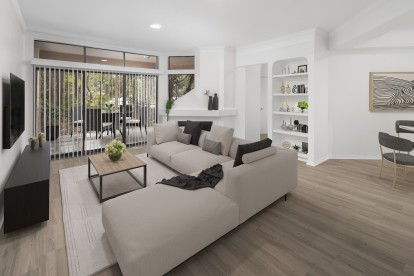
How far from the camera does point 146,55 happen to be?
635 cm

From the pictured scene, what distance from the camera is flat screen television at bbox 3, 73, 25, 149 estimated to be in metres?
2.58

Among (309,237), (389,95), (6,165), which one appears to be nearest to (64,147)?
(6,165)

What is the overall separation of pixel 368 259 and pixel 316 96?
3.42 meters

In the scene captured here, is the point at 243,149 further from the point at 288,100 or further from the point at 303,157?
the point at 288,100

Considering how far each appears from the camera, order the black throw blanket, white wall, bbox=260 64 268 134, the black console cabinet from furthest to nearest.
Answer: white wall, bbox=260 64 268 134 → the black throw blanket → the black console cabinet

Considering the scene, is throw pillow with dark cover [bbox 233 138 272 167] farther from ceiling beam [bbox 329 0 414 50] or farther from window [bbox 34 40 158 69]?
window [bbox 34 40 158 69]

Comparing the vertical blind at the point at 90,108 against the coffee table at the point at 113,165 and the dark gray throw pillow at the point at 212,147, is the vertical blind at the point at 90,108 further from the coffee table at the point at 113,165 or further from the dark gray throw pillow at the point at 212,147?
the dark gray throw pillow at the point at 212,147

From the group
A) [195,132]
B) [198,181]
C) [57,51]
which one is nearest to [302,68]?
[195,132]

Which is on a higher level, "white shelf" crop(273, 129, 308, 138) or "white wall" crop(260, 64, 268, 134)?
"white wall" crop(260, 64, 268, 134)

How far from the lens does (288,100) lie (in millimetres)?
5492

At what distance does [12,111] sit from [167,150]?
237cm

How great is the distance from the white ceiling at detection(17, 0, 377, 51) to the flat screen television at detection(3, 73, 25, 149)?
4.71 feet

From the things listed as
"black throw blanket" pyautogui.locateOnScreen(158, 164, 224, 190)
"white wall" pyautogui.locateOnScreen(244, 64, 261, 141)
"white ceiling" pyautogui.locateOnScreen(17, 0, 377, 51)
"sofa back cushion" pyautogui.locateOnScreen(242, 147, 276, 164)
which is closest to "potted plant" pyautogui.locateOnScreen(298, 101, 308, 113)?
"white ceiling" pyautogui.locateOnScreen(17, 0, 377, 51)

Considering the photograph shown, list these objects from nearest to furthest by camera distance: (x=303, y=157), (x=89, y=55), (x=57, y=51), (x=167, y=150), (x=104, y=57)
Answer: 1. (x=167, y=150)
2. (x=57, y=51)
3. (x=303, y=157)
4. (x=89, y=55)
5. (x=104, y=57)
